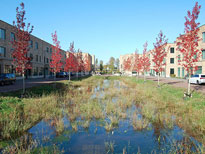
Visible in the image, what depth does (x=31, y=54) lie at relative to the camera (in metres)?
37.3

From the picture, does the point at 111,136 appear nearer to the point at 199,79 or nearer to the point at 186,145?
the point at 186,145

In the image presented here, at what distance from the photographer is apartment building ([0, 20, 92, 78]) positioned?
1088 inches

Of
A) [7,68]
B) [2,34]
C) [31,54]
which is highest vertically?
[2,34]

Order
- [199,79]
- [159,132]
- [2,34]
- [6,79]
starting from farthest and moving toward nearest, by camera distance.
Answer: [2,34] → [199,79] → [6,79] → [159,132]

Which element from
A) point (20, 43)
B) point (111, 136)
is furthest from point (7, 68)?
point (111, 136)

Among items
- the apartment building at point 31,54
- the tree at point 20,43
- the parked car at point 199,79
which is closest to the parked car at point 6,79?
the apartment building at point 31,54

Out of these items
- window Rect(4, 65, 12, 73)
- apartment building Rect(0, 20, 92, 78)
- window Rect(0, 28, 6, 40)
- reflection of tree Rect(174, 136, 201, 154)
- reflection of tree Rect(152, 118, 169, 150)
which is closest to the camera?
reflection of tree Rect(174, 136, 201, 154)

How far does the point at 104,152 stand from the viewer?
4391 mm

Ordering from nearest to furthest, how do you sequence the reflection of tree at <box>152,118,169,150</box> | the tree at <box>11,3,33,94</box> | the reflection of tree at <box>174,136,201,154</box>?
the reflection of tree at <box>174,136,201,154</box>
the reflection of tree at <box>152,118,169,150</box>
the tree at <box>11,3,33,94</box>

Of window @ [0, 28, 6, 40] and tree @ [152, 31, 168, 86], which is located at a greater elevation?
window @ [0, 28, 6, 40]

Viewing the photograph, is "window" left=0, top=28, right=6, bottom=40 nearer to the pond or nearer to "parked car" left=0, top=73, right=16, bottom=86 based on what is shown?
"parked car" left=0, top=73, right=16, bottom=86

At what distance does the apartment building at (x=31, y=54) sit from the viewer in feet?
90.6

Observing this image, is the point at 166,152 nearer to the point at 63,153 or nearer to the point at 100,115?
the point at 63,153

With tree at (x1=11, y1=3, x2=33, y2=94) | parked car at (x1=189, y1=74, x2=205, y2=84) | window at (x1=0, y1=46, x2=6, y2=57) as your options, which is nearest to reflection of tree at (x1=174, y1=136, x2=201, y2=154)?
tree at (x1=11, y1=3, x2=33, y2=94)
